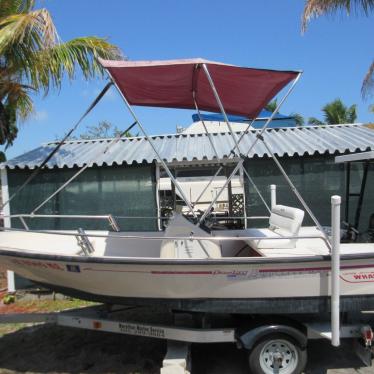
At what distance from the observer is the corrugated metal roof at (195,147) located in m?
7.36

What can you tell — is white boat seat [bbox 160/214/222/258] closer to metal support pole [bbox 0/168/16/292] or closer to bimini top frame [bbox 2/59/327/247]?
bimini top frame [bbox 2/59/327/247]

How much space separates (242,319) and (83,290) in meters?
1.60

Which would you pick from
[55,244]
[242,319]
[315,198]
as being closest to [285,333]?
[242,319]

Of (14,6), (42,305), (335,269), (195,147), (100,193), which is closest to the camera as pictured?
(335,269)

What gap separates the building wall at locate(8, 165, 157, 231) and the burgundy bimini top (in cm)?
228

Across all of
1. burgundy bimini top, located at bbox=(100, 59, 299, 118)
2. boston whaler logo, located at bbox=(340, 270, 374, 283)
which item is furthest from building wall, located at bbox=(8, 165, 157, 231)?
boston whaler logo, located at bbox=(340, 270, 374, 283)

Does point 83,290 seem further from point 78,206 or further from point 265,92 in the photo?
point 78,206

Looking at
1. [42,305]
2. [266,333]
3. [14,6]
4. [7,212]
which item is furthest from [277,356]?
[14,6]

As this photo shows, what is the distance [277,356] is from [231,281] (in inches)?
35.5

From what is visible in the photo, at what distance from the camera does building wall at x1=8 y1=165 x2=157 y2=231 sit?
752 centimetres

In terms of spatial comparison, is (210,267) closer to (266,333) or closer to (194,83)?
(266,333)

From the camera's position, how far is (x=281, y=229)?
181 inches

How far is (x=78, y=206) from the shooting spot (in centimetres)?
759

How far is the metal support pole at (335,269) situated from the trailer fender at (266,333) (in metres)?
0.32
